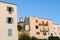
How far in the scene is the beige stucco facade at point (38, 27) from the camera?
7325cm

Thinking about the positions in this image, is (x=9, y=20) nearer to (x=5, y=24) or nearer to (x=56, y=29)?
(x=5, y=24)

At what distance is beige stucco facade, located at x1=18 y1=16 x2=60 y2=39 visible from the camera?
73250 millimetres

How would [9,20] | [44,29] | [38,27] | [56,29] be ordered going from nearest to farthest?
[9,20] → [38,27] → [44,29] → [56,29]

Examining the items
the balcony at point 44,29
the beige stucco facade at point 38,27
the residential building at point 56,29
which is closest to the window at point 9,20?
the beige stucco facade at point 38,27

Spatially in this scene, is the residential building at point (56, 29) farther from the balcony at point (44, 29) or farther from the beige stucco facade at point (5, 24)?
the beige stucco facade at point (5, 24)

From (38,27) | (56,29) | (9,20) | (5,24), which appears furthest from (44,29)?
(5,24)

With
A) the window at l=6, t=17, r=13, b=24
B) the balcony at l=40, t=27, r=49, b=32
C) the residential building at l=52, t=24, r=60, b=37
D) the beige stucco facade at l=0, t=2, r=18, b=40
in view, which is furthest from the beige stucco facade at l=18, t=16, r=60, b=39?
the window at l=6, t=17, r=13, b=24

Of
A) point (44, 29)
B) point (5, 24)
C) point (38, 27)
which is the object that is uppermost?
point (5, 24)

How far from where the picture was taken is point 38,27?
76188 mm

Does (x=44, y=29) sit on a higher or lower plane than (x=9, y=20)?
lower

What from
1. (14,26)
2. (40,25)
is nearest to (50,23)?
(40,25)

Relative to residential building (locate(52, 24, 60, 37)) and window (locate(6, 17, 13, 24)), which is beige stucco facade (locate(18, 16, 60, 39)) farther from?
window (locate(6, 17, 13, 24))

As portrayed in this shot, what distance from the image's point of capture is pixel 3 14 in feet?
153

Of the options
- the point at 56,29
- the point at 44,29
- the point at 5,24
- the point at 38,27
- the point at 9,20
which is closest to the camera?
the point at 5,24
